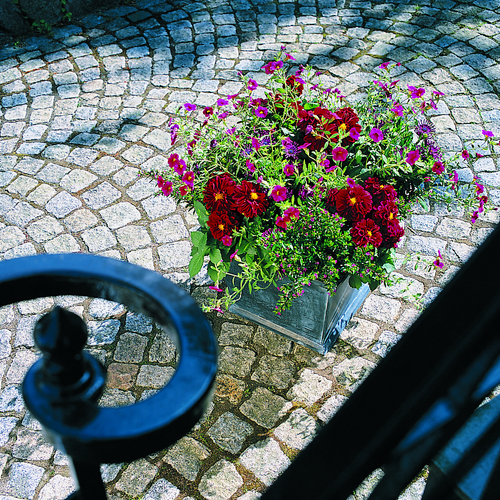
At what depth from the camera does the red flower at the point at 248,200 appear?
230cm

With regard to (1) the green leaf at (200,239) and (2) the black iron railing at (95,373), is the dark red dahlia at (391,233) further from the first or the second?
(2) the black iron railing at (95,373)

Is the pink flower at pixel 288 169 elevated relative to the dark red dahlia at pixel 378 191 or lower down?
elevated

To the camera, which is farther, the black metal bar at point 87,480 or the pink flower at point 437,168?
the pink flower at point 437,168

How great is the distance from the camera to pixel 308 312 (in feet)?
8.73

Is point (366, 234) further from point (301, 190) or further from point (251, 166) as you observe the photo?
point (251, 166)

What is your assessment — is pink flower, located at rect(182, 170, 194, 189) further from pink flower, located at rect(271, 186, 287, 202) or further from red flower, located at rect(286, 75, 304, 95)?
red flower, located at rect(286, 75, 304, 95)

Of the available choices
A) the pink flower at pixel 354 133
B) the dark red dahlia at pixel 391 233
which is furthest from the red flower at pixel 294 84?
the dark red dahlia at pixel 391 233

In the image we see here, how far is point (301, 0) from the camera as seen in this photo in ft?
20.2

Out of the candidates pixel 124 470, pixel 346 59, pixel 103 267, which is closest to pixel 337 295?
pixel 124 470

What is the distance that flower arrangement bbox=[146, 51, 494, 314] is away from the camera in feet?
7.61

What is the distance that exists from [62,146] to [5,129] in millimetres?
622

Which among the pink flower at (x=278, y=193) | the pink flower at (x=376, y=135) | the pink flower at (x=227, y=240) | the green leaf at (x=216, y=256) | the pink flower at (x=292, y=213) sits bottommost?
the green leaf at (x=216, y=256)

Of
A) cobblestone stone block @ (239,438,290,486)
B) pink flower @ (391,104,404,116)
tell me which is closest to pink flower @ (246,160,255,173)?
pink flower @ (391,104,404,116)

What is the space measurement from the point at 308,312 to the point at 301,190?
666 millimetres
